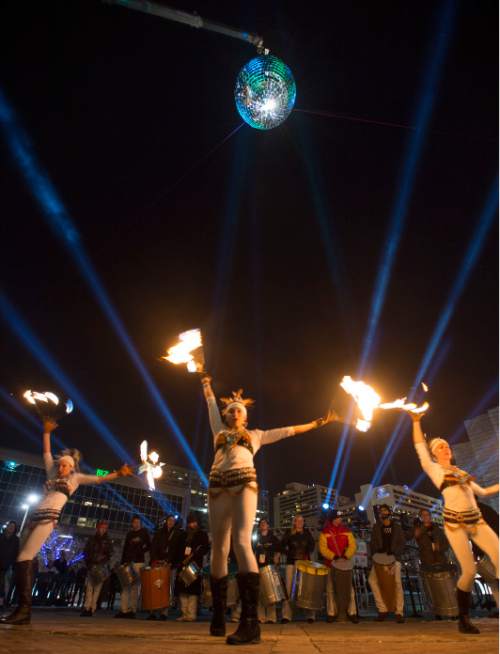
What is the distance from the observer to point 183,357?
596cm

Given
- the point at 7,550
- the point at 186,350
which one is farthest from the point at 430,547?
the point at 7,550

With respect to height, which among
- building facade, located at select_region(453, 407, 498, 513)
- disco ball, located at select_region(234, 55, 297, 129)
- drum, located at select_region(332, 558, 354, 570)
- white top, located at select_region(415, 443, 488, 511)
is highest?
building facade, located at select_region(453, 407, 498, 513)

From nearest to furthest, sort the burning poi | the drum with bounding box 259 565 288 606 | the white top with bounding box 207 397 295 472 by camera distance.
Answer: the white top with bounding box 207 397 295 472, the burning poi, the drum with bounding box 259 565 288 606

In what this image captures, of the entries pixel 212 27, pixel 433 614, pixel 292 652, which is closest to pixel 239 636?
pixel 292 652

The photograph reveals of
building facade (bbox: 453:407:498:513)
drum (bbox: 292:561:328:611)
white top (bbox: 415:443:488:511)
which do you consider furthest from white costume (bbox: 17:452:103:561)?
building facade (bbox: 453:407:498:513)

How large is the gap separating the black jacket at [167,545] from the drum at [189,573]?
580 mm

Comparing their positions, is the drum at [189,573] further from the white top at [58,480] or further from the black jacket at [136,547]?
the white top at [58,480]

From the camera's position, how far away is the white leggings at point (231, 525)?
158 inches

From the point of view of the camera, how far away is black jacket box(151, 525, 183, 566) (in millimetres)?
9312

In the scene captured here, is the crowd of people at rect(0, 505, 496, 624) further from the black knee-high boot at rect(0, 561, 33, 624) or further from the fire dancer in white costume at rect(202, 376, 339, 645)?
the fire dancer in white costume at rect(202, 376, 339, 645)

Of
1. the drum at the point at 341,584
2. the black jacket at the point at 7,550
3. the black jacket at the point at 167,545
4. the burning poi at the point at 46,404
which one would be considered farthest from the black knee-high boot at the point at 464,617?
the black jacket at the point at 7,550

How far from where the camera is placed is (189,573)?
8.59 meters

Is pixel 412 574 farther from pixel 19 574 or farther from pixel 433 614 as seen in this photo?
pixel 19 574

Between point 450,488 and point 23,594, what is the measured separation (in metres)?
6.18
